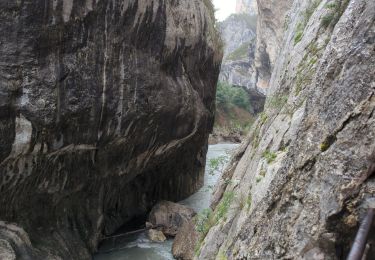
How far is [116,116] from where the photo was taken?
11.2 metres

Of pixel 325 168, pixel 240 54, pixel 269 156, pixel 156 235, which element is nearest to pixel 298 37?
pixel 269 156

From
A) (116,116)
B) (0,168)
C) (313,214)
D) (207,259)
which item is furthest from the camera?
(116,116)

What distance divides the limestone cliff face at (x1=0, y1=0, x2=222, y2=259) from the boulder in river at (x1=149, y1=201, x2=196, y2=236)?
4.57 feet

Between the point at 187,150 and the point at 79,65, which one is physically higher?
the point at 79,65

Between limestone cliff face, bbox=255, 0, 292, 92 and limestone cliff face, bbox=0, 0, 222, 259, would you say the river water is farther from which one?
limestone cliff face, bbox=255, 0, 292, 92

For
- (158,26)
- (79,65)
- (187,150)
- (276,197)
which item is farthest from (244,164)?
(187,150)

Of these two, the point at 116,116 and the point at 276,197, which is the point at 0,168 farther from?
the point at 276,197

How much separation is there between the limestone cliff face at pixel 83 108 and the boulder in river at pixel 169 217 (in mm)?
1394

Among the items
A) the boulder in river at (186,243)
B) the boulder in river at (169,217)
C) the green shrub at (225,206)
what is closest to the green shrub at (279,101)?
the green shrub at (225,206)

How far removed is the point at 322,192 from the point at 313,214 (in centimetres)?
21

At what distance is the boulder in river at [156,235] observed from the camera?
14.0 m

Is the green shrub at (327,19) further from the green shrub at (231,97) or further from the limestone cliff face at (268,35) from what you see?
the limestone cliff face at (268,35)

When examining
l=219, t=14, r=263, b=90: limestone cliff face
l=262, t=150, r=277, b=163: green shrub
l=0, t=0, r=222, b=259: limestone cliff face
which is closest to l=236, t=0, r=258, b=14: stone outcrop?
l=219, t=14, r=263, b=90: limestone cliff face

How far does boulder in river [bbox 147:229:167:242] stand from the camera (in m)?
14.0
